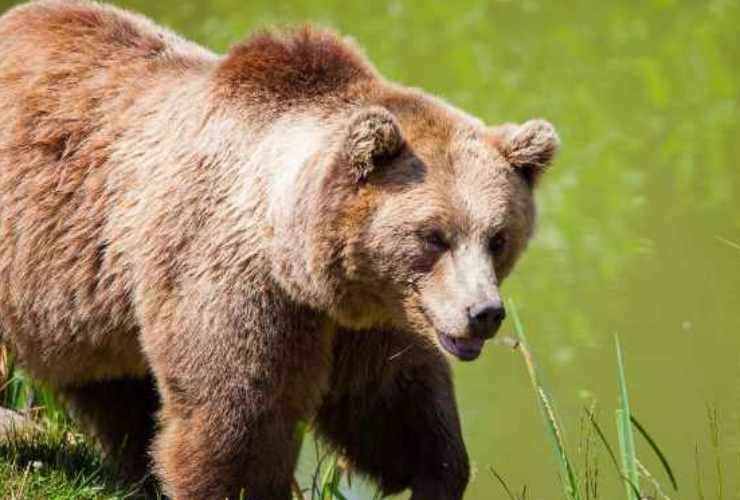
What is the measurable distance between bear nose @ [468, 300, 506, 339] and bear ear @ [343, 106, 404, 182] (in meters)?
0.68

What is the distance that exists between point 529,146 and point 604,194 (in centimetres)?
708

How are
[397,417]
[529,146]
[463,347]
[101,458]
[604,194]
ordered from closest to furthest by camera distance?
[463,347]
[529,146]
[397,417]
[101,458]
[604,194]

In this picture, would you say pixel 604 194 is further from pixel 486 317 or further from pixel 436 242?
pixel 486 317

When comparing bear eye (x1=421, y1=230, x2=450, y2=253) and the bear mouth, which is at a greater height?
bear eye (x1=421, y1=230, x2=450, y2=253)

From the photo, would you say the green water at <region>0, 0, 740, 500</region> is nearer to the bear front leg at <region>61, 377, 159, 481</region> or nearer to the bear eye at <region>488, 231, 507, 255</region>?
the bear eye at <region>488, 231, 507, 255</region>

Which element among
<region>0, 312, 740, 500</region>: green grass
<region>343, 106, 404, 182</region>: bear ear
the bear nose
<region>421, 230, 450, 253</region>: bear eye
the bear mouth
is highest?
<region>343, 106, 404, 182</region>: bear ear

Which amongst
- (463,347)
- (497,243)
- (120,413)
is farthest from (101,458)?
(497,243)

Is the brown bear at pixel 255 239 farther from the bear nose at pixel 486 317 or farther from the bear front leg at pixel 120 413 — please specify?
the bear front leg at pixel 120 413

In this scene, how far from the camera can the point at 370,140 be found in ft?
18.0

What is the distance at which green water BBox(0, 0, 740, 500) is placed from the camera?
9484 mm

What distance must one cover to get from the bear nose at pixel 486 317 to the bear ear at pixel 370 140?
2.22 feet

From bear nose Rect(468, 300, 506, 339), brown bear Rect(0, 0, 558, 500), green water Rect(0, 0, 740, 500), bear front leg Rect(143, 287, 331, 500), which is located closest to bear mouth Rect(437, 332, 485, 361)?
brown bear Rect(0, 0, 558, 500)

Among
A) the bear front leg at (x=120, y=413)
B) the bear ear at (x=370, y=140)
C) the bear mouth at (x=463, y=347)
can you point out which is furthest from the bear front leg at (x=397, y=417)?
the bear front leg at (x=120, y=413)

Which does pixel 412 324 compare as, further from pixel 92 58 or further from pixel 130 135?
pixel 92 58
